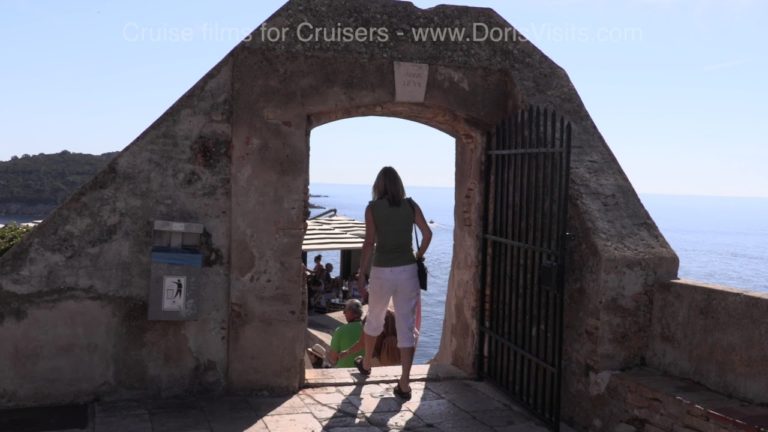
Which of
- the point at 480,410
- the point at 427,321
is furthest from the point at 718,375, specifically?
the point at 427,321

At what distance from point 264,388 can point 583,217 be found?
272 cm

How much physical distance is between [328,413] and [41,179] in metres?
33.4

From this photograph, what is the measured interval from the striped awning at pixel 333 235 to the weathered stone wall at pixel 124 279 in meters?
6.69

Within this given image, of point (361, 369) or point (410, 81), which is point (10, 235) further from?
point (410, 81)

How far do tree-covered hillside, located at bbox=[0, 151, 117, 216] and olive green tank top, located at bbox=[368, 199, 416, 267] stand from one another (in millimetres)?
27461

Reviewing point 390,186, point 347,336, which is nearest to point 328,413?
point 390,186

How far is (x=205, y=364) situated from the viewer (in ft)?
17.7

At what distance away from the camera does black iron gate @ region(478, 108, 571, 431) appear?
4.90 m

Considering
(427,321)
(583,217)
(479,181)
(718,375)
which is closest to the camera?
(718,375)

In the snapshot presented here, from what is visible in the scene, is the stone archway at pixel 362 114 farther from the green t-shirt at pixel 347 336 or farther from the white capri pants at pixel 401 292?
the green t-shirt at pixel 347 336

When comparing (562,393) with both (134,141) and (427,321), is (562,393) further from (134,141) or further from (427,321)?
(427,321)

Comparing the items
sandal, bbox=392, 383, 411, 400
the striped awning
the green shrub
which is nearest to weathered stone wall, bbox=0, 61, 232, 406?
sandal, bbox=392, 383, 411, 400

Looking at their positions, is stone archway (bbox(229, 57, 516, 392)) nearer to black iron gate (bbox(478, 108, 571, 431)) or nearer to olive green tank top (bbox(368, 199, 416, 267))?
black iron gate (bbox(478, 108, 571, 431))

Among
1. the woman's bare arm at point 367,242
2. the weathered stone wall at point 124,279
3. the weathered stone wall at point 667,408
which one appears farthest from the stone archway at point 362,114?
the weathered stone wall at point 667,408
